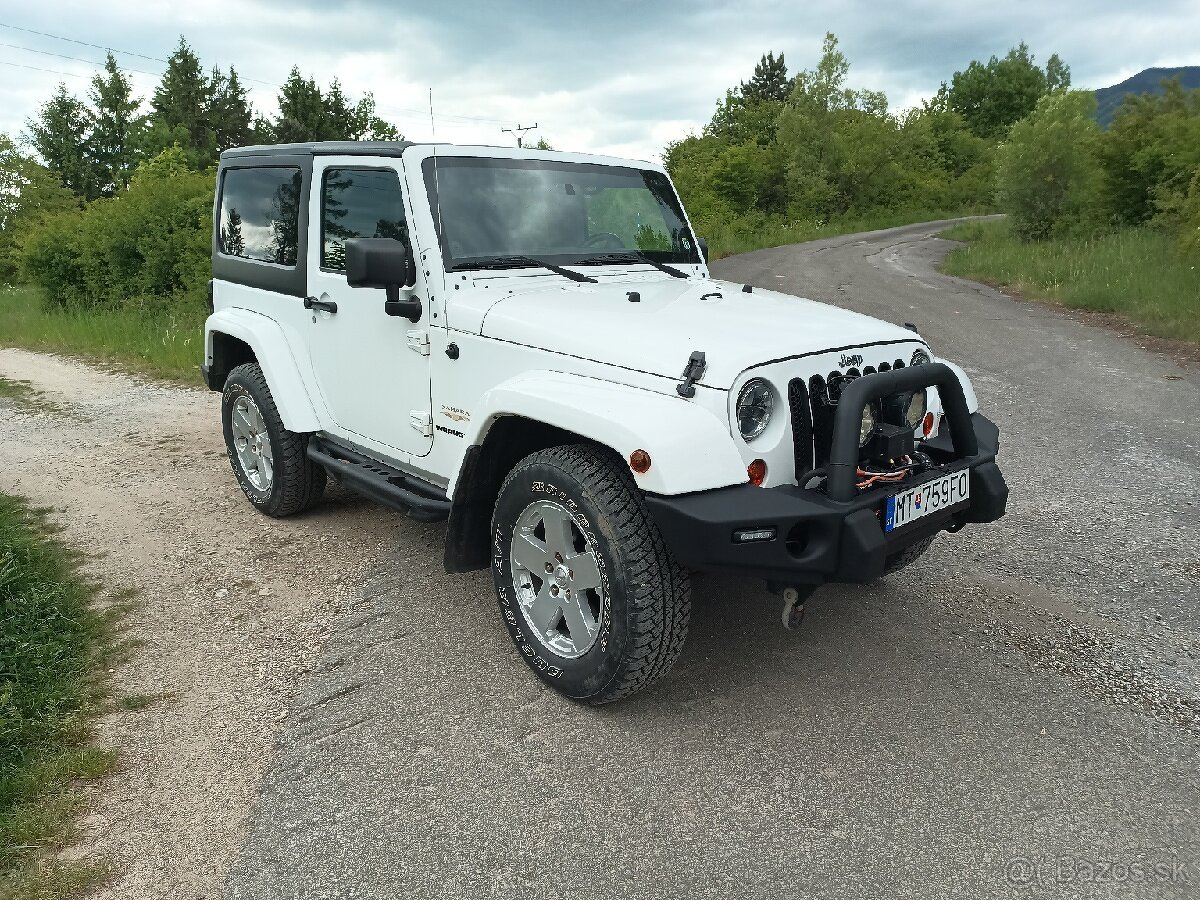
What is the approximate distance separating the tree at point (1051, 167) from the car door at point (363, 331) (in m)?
17.8

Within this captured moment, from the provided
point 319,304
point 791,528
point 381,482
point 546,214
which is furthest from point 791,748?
point 319,304

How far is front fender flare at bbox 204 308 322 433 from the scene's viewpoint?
458 centimetres

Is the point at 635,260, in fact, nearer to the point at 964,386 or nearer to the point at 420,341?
the point at 420,341

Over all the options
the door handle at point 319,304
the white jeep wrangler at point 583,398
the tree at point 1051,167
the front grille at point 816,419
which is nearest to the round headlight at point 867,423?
the white jeep wrangler at point 583,398

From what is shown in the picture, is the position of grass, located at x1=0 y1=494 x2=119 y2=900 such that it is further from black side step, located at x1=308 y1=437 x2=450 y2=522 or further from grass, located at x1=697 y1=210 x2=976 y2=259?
grass, located at x1=697 y1=210 x2=976 y2=259

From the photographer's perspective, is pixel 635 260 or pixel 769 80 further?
pixel 769 80

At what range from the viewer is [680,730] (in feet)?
10.1

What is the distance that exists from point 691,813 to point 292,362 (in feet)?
Result: 10.4

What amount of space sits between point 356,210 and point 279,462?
152 cm

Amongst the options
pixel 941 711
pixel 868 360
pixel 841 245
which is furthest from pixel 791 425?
pixel 841 245

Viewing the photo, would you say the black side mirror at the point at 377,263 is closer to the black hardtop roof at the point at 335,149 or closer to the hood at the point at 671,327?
the hood at the point at 671,327

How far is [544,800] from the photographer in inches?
108

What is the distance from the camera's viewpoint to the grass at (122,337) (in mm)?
10391

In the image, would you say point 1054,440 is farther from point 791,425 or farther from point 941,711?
point 791,425
